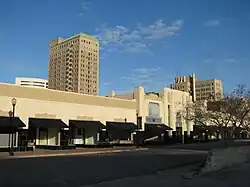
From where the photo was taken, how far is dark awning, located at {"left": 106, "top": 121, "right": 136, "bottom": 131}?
161 feet

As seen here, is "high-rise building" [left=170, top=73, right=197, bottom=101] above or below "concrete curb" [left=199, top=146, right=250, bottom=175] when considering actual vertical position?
above

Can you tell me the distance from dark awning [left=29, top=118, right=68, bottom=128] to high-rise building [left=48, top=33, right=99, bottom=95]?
163ft

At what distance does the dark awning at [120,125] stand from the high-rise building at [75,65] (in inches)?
1645

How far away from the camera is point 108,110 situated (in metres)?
50.7

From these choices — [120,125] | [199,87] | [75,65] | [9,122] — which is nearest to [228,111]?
[120,125]

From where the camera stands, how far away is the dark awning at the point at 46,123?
132 ft

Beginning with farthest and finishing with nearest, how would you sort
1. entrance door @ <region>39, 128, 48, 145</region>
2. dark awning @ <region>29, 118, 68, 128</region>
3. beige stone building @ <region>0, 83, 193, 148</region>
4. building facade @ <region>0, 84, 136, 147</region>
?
entrance door @ <region>39, 128, 48, 145</region> → dark awning @ <region>29, 118, 68, 128</region> → beige stone building @ <region>0, 83, 193, 148</region> → building facade @ <region>0, 84, 136, 147</region>

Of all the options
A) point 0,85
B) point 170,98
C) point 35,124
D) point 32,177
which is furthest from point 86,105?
point 32,177

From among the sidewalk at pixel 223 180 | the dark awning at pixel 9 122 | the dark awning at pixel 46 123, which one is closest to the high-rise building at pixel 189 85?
the dark awning at pixel 46 123

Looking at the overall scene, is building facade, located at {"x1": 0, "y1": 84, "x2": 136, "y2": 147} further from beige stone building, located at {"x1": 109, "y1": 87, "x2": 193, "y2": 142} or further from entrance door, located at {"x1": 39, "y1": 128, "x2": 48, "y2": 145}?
beige stone building, located at {"x1": 109, "y1": 87, "x2": 193, "y2": 142}

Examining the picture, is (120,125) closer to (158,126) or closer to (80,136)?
(80,136)

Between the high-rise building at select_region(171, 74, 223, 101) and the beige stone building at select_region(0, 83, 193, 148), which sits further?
the high-rise building at select_region(171, 74, 223, 101)

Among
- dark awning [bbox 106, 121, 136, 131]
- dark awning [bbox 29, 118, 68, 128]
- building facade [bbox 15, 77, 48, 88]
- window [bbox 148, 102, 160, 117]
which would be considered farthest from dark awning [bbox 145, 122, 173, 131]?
building facade [bbox 15, 77, 48, 88]

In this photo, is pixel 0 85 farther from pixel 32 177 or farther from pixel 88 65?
pixel 88 65
